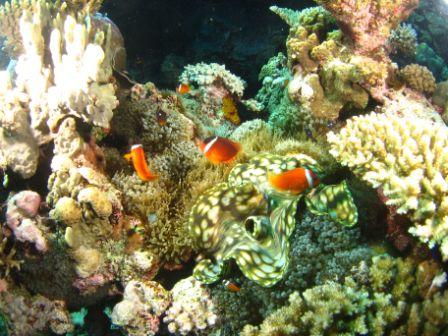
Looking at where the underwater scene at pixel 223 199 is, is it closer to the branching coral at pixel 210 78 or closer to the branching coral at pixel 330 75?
the branching coral at pixel 330 75

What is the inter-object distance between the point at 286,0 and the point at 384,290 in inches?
295

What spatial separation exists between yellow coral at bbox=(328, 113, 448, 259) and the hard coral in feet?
6.17

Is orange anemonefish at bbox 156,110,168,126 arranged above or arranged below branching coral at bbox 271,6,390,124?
below

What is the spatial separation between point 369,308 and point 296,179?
43.3 inches

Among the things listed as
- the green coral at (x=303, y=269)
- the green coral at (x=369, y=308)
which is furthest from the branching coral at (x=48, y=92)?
the green coral at (x=369, y=308)

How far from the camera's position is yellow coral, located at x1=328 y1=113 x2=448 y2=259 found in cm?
263

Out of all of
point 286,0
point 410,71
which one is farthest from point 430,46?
point 410,71

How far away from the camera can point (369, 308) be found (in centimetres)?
263

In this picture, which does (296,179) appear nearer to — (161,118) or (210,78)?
(161,118)

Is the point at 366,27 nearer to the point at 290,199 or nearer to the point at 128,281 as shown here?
the point at 290,199

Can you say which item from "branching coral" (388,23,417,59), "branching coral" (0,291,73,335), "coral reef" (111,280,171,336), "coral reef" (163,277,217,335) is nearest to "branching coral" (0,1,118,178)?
"branching coral" (0,291,73,335)

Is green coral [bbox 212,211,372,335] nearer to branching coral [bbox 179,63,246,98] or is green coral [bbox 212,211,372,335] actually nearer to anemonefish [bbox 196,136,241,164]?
anemonefish [bbox 196,136,241,164]

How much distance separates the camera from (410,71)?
16.2 ft

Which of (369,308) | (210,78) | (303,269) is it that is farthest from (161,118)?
(369,308)
